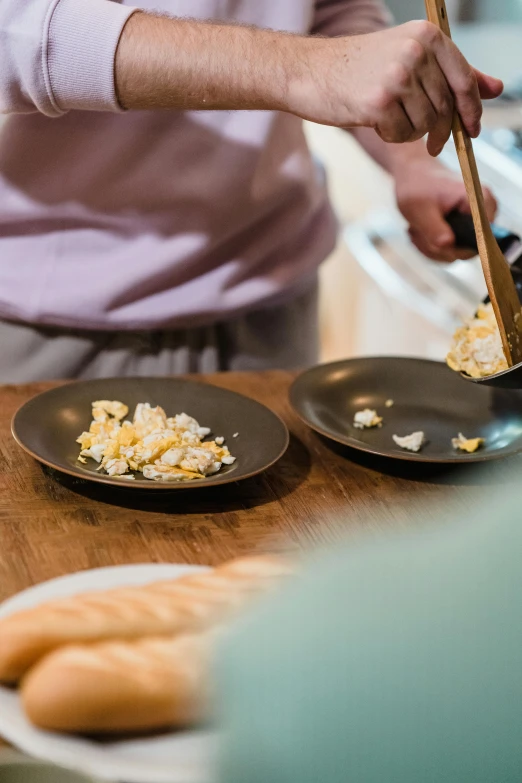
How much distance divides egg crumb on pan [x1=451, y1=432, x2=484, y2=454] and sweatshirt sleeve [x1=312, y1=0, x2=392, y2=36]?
0.73 metres

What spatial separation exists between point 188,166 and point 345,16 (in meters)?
0.44

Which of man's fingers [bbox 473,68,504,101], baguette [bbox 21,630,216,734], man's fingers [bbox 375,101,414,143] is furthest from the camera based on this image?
man's fingers [bbox 473,68,504,101]

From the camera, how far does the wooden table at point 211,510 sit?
0.91 meters

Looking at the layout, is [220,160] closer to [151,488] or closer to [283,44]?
[283,44]

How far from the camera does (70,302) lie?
4.30 ft

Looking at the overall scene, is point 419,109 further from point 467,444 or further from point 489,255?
point 467,444

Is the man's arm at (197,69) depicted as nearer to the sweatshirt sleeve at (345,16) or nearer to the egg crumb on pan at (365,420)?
the egg crumb on pan at (365,420)

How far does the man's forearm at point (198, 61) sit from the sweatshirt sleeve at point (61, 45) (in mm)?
17

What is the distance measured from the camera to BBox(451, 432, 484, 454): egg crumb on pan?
3.84ft

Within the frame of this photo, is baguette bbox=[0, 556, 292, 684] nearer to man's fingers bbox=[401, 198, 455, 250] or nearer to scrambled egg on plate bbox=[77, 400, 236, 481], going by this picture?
scrambled egg on plate bbox=[77, 400, 236, 481]

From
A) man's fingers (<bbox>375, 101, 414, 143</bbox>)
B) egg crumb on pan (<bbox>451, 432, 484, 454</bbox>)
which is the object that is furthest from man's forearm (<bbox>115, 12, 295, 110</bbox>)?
egg crumb on pan (<bbox>451, 432, 484, 454</bbox>)

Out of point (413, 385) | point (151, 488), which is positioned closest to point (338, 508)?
point (151, 488)

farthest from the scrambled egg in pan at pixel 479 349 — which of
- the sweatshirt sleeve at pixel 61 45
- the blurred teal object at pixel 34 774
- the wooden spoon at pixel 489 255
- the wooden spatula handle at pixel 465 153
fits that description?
the blurred teal object at pixel 34 774

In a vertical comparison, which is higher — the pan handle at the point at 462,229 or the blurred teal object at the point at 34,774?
the pan handle at the point at 462,229
